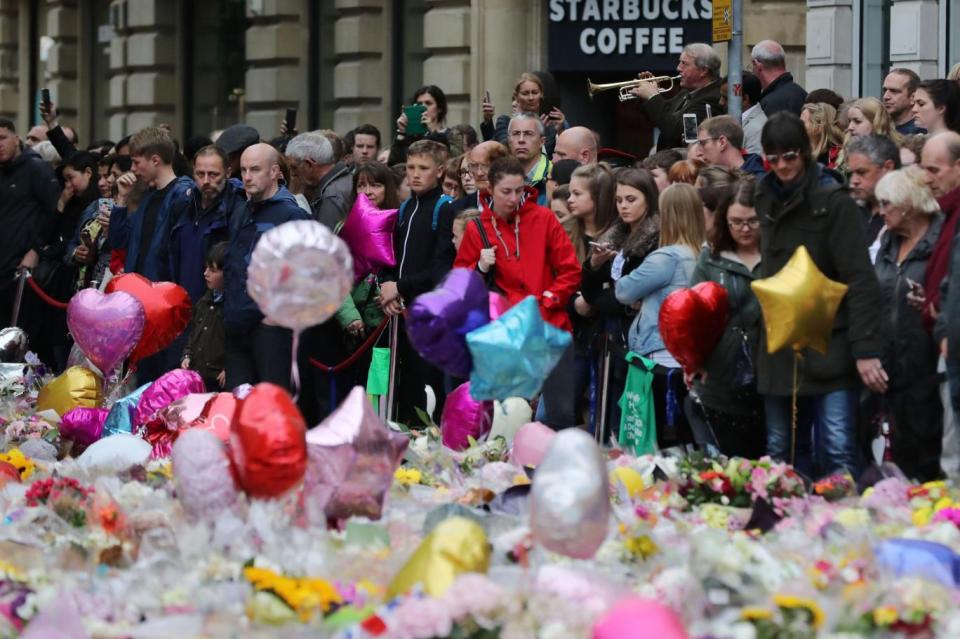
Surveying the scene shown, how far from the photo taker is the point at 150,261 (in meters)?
10.4

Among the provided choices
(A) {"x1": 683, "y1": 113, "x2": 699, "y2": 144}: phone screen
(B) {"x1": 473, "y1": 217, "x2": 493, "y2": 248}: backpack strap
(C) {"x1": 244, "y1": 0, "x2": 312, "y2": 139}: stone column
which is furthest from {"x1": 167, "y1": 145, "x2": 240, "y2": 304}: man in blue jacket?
(C) {"x1": 244, "y1": 0, "x2": 312, "y2": 139}: stone column

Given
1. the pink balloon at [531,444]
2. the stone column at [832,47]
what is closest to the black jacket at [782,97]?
the stone column at [832,47]

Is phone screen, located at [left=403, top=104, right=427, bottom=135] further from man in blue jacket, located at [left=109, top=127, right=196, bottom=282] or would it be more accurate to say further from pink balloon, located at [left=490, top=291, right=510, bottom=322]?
pink balloon, located at [left=490, top=291, right=510, bottom=322]

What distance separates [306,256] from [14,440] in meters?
3.02

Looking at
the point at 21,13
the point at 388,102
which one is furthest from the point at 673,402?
the point at 21,13

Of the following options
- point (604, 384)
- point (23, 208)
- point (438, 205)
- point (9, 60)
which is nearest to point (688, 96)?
point (438, 205)

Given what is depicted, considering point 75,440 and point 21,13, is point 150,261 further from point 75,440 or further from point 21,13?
point 21,13

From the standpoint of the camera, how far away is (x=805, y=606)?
4.59 meters

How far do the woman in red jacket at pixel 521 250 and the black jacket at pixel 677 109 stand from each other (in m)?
1.86

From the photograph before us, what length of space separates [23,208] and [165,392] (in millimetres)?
5161

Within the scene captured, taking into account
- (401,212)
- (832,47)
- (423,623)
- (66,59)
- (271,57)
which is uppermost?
(66,59)

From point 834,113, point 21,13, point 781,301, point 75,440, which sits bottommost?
point 75,440

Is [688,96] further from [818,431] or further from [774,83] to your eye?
[818,431]

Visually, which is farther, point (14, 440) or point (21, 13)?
point (21, 13)
